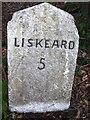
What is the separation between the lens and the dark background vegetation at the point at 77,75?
12.2ft

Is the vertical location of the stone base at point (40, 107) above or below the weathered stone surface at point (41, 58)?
below

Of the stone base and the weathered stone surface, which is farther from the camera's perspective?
the stone base

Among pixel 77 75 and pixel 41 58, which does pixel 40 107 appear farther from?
pixel 77 75

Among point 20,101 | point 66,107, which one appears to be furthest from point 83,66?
point 20,101

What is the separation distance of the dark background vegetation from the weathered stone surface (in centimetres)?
8

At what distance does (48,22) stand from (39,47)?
0.24 metres

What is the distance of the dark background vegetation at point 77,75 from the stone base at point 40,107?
0.04m

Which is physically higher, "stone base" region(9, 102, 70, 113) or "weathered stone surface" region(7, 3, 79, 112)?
"weathered stone surface" region(7, 3, 79, 112)

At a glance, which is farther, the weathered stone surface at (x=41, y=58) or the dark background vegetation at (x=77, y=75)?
the dark background vegetation at (x=77, y=75)

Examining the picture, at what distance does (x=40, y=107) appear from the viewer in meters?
3.73

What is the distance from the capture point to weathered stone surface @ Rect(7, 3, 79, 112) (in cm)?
334

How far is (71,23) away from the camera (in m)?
3.37

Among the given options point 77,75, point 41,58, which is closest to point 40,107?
point 41,58

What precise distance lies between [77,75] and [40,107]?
69 centimetres
